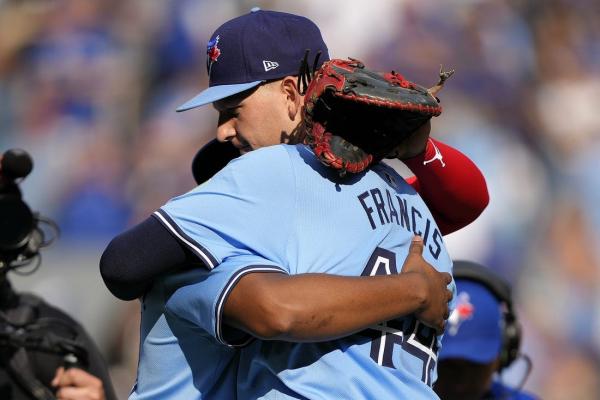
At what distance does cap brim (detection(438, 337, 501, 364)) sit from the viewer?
346 centimetres

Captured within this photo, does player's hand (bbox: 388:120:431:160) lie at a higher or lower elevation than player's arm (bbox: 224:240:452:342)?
higher

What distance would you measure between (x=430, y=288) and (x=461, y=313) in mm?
1535

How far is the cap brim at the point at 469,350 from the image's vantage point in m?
3.46

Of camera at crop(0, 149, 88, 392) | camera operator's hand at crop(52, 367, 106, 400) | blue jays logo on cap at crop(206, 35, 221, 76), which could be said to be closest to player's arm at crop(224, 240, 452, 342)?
blue jays logo on cap at crop(206, 35, 221, 76)

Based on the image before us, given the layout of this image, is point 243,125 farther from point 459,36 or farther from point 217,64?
point 459,36

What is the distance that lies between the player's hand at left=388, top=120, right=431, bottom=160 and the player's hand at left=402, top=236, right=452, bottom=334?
20cm

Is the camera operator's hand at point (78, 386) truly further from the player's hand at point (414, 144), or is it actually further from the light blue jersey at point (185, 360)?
the player's hand at point (414, 144)

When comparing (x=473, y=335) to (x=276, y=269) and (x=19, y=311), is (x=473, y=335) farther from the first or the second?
(x=276, y=269)

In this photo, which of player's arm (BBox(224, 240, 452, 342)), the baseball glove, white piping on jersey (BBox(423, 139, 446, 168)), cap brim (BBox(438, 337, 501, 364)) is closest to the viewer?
player's arm (BBox(224, 240, 452, 342))

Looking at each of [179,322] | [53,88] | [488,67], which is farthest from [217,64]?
[53,88]

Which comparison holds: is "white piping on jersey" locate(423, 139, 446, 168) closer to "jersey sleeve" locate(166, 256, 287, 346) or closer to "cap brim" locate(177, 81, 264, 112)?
"cap brim" locate(177, 81, 264, 112)

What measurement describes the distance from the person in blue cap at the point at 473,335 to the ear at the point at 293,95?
1.49 meters

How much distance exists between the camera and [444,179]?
2.31 metres

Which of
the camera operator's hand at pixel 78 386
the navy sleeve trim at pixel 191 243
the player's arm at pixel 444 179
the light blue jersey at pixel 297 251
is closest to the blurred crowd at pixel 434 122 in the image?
the camera operator's hand at pixel 78 386
